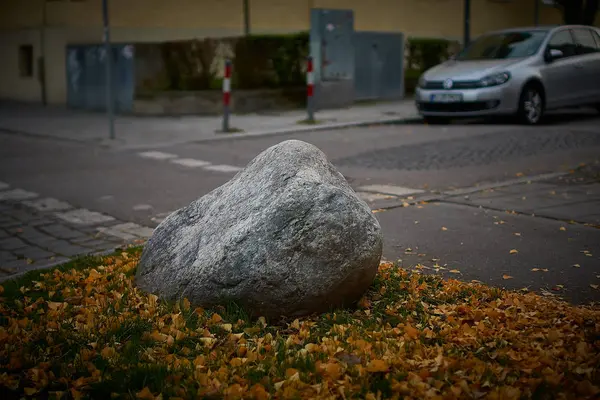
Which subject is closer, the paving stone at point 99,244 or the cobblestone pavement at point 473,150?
the paving stone at point 99,244

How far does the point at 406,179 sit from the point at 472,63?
6.38 m

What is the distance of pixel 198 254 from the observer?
4.73 metres

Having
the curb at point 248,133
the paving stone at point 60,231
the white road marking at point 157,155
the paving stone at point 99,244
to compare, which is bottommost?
the paving stone at point 99,244

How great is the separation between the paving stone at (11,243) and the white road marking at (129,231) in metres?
0.70

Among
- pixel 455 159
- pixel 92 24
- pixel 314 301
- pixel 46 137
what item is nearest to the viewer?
pixel 314 301

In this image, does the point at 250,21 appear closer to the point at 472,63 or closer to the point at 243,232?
the point at 472,63

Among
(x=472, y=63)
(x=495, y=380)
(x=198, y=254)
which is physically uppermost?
(x=472, y=63)

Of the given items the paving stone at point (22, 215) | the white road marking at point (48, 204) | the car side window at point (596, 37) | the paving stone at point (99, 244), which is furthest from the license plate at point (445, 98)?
the paving stone at point (99, 244)

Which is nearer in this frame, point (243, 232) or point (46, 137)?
point (243, 232)

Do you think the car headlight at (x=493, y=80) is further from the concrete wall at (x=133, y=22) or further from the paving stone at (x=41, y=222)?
the concrete wall at (x=133, y=22)

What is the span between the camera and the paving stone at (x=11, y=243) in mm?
6724

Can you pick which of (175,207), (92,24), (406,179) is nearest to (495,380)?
(175,207)

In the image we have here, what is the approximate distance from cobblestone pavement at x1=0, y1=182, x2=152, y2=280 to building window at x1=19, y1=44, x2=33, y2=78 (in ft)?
48.0

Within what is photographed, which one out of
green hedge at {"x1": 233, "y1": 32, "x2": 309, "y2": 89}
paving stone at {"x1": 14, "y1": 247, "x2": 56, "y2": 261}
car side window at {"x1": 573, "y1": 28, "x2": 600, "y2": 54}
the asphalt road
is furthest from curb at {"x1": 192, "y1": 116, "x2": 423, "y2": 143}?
paving stone at {"x1": 14, "y1": 247, "x2": 56, "y2": 261}
